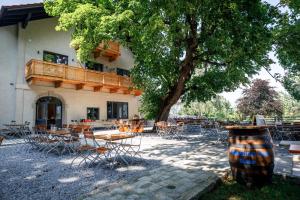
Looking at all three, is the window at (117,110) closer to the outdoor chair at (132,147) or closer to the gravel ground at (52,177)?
the outdoor chair at (132,147)

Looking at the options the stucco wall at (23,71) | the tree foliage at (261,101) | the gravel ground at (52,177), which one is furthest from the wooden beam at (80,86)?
the tree foliage at (261,101)

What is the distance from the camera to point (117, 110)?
22.5 m

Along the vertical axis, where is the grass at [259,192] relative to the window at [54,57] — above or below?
below

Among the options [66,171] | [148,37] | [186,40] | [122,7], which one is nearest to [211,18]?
[148,37]

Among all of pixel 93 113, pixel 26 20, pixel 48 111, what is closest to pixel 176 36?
pixel 26 20

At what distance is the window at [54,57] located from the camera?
1708 cm

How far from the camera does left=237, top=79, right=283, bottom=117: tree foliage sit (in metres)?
23.5

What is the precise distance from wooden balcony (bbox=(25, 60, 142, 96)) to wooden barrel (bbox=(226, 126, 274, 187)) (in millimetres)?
13379

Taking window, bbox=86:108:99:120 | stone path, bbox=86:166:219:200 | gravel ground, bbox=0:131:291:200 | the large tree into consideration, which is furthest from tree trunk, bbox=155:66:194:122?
stone path, bbox=86:166:219:200

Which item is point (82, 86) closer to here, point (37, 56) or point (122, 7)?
point (37, 56)

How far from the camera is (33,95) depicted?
16.0 metres

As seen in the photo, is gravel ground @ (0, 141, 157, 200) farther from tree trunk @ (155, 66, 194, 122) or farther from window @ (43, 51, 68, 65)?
window @ (43, 51, 68, 65)

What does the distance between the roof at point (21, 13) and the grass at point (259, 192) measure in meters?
14.9

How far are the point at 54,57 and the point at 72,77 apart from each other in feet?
8.04
